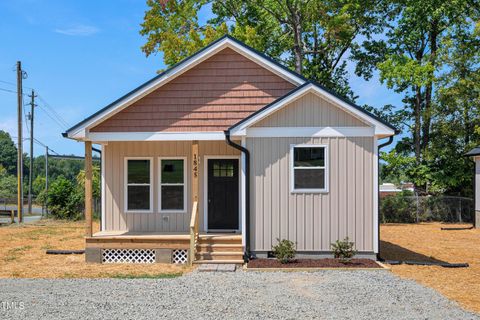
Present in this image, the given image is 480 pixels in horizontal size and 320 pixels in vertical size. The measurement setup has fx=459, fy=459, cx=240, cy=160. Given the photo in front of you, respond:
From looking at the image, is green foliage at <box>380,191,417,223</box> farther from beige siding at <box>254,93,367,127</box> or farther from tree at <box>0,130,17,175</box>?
tree at <box>0,130,17,175</box>

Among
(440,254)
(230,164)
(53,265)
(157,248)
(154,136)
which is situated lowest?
(440,254)

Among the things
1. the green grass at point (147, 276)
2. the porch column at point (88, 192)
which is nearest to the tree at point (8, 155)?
the porch column at point (88, 192)

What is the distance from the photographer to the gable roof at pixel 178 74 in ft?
37.5

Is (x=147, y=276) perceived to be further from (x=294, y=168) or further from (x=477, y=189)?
(x=477, y=189)

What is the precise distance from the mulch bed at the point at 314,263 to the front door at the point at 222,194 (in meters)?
2.32

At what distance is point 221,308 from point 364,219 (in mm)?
5173

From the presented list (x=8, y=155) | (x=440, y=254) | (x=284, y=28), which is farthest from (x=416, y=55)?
(x=8, y=155)

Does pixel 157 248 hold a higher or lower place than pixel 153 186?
lower

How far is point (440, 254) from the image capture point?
42.2 feet

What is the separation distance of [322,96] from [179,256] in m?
5.22

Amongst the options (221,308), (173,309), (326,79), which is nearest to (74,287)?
(173,309)

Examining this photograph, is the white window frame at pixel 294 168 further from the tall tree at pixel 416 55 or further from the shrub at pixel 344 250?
the tall tree at pixel 416 55

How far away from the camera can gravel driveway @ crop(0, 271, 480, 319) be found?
6.51m

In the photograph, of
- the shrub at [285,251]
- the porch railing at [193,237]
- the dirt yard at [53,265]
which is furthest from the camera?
the porch railing at [193,237]
